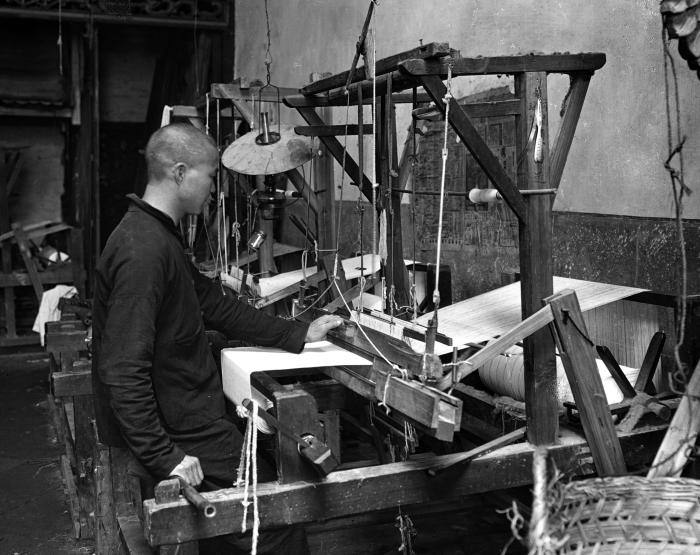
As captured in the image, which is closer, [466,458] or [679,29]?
[679,29]

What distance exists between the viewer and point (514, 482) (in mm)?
2549

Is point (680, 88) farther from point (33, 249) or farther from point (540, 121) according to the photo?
point (33, 249)

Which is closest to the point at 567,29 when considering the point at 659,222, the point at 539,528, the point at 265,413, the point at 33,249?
the point at 659,222

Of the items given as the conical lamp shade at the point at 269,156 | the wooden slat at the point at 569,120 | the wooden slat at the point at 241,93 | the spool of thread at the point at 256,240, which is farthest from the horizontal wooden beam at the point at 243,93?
the wooden slat at the point at 569,120

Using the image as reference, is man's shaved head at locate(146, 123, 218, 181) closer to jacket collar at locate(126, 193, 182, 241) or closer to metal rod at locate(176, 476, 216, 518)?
jacket collar at locate(126, 193, 182, 241)

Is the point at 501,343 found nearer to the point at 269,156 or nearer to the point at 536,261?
the point at 536,261

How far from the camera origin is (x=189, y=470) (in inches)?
99.1

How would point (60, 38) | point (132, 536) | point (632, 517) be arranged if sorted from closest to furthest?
1. point (632, 517)
2. point (132, 536)
3. point (60, 38)

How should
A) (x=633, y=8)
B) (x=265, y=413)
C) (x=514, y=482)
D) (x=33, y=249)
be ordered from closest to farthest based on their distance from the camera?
(x=265, y=413) → (x=514, y=482) → (x=633, y=8) → (x=33, y=249)

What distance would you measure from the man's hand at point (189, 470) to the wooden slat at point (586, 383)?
3.82ft

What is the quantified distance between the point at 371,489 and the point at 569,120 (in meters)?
1.31

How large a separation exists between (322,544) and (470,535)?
66 centimetres

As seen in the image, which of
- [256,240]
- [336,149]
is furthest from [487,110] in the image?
[256,240]

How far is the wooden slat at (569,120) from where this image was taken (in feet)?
8.55
